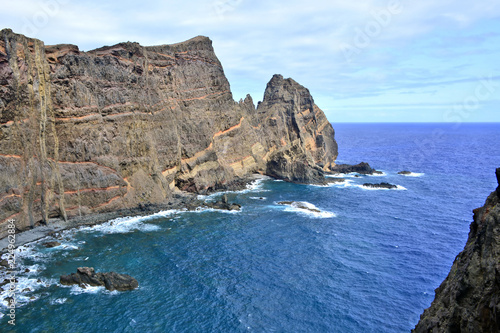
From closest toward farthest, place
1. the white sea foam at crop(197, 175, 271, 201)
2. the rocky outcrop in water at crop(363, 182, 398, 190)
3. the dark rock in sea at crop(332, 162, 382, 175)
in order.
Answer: the white sea foam at crop(197, 175, 271, 201) < the rocky outcrop in water at crop(363, 182, 398, 190) < the dark rock in sea at crop(332, 162, 382, 175)

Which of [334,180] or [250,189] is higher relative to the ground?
[334,180]

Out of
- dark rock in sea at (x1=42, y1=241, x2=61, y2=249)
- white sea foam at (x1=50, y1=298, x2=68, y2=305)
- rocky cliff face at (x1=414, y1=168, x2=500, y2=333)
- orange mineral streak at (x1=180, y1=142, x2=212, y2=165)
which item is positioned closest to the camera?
rocky cliff face at (x1=414, y1=168, x2=500, y2=333)

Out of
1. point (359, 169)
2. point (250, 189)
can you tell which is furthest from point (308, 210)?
point (359, 169)

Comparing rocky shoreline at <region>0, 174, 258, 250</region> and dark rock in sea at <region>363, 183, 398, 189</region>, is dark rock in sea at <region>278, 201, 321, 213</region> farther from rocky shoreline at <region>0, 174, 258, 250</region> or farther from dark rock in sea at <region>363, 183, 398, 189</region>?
dark rock in sea at <region>363, 183, 398, 189</region>

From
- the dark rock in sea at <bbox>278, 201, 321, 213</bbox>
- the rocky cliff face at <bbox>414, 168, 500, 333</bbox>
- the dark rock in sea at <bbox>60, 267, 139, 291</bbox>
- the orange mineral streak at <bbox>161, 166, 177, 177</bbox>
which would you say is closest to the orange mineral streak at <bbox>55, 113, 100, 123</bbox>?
the orange mineral streak at <bbox>161, 166, 177, 177</bbox>

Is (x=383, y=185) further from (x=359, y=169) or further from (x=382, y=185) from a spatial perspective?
(x=359, y=169)

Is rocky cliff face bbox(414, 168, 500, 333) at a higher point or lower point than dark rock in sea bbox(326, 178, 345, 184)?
higher

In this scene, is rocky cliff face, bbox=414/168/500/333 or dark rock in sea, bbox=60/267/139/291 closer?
rocky cliff face, bbox=414/168/500/333
